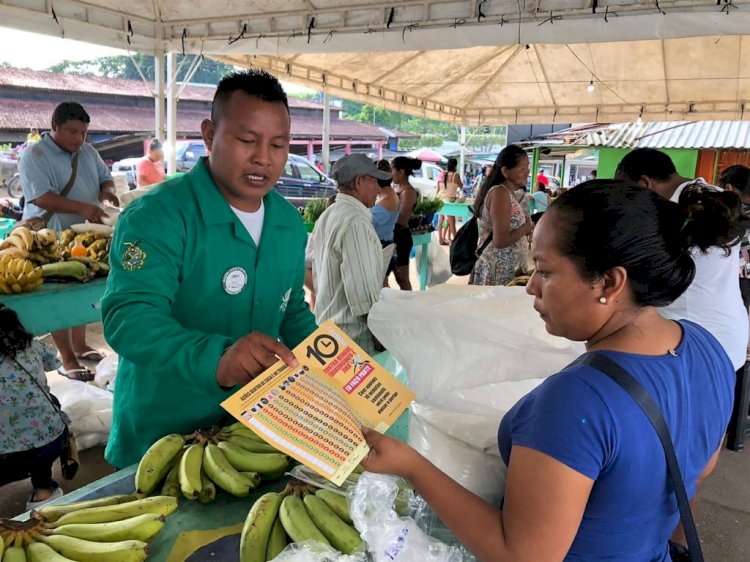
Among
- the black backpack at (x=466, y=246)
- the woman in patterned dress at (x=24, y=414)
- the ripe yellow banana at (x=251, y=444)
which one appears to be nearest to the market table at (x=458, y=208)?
the black backpack at (x=466, y=246)

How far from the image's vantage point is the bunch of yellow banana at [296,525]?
1002mm

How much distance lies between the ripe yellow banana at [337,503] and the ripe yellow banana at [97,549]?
330mm

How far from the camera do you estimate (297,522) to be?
1.02 meters

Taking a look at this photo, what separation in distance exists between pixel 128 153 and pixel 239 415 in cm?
1812

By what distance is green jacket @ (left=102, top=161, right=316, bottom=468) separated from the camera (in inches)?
47.0

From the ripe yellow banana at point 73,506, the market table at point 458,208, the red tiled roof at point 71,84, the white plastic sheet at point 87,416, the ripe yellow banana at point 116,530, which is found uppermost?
the red tiled roof at point 71,84

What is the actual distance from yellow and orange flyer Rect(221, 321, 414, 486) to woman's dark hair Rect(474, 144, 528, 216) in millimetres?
2855

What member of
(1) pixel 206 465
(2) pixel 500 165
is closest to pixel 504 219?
(2) pixel 500 165

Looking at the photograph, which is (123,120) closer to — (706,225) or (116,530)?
(116,530)

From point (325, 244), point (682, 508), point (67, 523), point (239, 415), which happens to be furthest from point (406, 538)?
point (325, 244)

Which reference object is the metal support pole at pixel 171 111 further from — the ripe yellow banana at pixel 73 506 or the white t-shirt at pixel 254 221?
the ripe yellow banana at pixel 73 506

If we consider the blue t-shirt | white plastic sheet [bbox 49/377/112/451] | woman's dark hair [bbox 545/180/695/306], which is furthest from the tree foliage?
the blue t-shirt

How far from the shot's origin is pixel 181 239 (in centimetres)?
138

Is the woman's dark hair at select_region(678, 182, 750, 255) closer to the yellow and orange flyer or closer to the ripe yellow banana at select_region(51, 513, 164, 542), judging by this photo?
the yellow and orange flyer
